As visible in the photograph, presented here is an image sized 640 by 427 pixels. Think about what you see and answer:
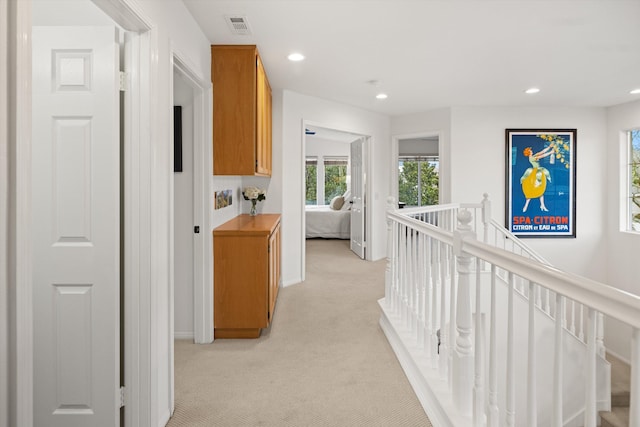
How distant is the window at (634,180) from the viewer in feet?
18.0

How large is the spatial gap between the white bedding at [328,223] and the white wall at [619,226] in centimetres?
466

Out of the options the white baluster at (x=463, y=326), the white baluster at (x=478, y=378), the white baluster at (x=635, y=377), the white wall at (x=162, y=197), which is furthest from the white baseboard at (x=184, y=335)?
the white baluster at (x=635, y=377)

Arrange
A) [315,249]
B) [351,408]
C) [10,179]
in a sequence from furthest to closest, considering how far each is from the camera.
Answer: [315,249] < [351,408] < [10,179]

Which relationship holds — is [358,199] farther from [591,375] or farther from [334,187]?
[591,375]

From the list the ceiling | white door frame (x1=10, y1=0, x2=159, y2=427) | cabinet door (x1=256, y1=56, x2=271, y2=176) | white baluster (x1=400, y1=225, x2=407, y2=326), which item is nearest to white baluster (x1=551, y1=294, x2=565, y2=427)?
white door frame (x1=10, y1=0, x2=159, y2=427)

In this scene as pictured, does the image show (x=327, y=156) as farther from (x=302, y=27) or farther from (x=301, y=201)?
(x=302, y=27)

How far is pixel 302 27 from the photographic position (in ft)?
9.70

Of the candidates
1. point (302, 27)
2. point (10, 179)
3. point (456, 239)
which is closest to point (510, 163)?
point (302, 27)

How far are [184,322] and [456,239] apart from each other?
2.32m

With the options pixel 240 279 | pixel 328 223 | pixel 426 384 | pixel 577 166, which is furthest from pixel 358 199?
pixel 426 384

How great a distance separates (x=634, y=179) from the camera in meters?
5.55

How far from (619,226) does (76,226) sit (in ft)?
22.2

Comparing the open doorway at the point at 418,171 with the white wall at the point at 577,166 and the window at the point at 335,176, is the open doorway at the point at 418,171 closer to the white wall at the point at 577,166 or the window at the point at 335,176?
the window at the point at 335,176

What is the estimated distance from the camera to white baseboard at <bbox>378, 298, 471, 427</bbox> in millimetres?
1857
